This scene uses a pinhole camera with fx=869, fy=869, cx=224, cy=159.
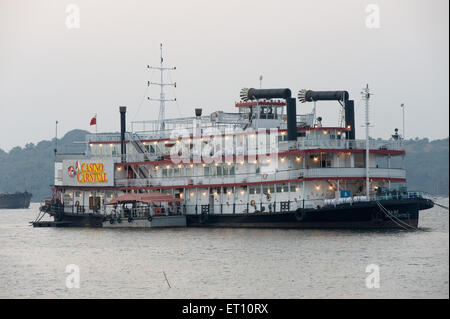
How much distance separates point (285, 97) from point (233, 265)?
25950mm

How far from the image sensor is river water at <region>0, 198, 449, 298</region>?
38844mm

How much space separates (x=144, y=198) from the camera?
7244 centimetres

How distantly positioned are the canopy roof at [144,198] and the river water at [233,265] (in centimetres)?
595

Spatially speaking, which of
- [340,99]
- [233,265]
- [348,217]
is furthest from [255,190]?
[233,265]

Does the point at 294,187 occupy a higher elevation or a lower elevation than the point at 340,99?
lower

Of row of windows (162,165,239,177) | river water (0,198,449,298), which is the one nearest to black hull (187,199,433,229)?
river water (0,198,449,298)

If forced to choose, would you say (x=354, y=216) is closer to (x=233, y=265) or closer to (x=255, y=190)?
(x=255, y=190)

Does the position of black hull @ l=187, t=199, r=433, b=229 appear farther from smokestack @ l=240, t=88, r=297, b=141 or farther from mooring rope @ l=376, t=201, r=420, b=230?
smokestack @ l=240, t=88, r=297, b=141

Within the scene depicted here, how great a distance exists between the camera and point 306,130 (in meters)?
68.9

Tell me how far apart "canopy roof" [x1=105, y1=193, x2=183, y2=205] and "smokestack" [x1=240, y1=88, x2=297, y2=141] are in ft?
35.8

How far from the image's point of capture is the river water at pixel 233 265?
38844 millimetres
